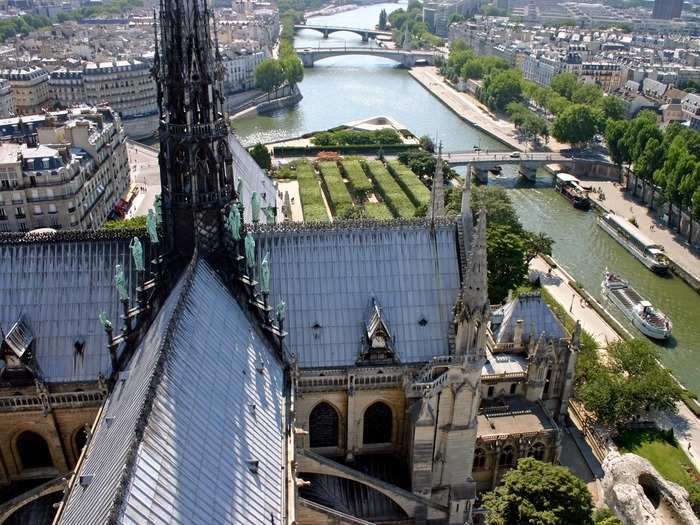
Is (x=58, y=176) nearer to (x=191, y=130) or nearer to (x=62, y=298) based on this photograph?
(x=62, y=298)

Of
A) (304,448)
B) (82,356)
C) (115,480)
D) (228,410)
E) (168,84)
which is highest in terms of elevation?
(168,84)

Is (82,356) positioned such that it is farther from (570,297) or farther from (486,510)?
(570,297)

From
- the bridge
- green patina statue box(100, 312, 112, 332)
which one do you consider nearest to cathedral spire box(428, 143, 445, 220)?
green patina statue box(100, 312, 112, 332)

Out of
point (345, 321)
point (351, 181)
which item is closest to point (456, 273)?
point (345, 321)

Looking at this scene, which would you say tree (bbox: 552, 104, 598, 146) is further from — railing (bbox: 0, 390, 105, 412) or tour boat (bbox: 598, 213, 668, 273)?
railing (bbox: 0, 390, 105, 412)

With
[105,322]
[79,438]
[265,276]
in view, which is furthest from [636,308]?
[79,438]

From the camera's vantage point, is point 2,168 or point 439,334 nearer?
point 439,334

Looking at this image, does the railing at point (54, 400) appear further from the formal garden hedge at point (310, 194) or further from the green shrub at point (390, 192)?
the green shrub at point (390, 192)
